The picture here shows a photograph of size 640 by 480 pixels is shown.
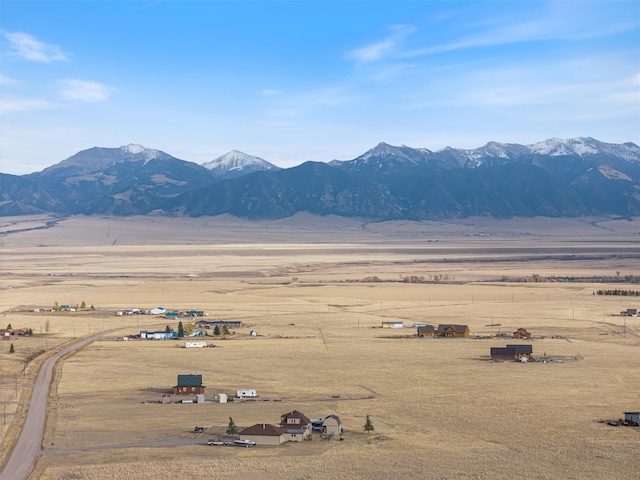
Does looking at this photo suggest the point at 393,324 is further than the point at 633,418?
Yes

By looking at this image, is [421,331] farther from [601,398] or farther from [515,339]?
[601,398]

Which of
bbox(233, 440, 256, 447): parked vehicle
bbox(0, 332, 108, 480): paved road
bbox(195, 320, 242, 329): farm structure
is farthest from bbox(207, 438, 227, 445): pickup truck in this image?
bbox(195, 320, 242, 329): farm structure

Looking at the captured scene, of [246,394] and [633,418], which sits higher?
[633,418]

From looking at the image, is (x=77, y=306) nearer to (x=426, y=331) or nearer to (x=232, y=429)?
(x=426, y=331)

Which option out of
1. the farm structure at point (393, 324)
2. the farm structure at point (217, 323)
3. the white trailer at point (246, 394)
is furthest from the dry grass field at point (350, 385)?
the farm structure at point (217, 323)

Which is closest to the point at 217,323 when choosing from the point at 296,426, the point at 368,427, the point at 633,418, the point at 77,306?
the point at 77,306

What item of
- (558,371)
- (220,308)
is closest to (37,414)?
(558,371)

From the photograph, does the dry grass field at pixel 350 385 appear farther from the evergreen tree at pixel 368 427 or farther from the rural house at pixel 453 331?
the rural house at pixel 453 331
